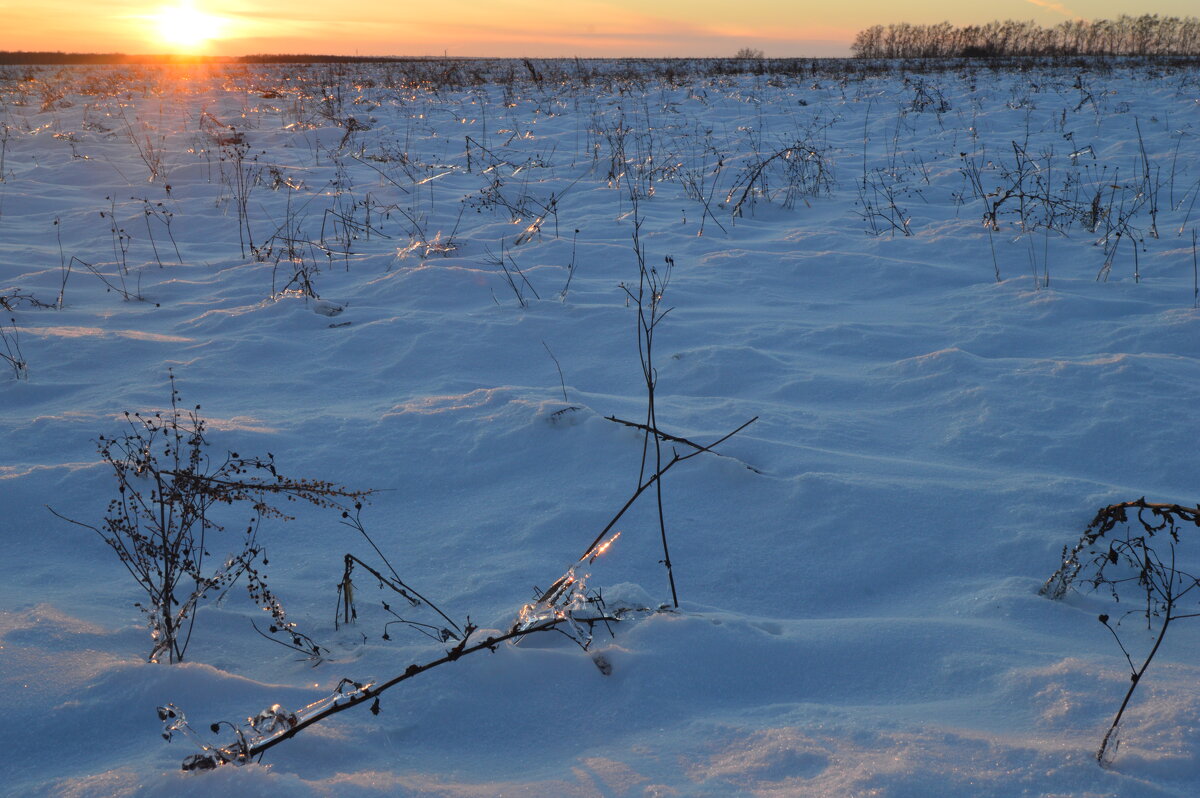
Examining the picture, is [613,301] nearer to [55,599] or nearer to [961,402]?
[961,402]

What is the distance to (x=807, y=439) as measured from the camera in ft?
8.77

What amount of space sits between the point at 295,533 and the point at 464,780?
3.75 feet

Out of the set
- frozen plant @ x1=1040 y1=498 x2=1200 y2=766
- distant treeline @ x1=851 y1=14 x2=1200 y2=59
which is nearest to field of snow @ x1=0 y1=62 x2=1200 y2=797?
frozen plant @ x1=1040 y1=498 x2=1200 y2=766

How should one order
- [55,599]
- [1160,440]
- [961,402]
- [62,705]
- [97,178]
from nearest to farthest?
[62,705], [55,599], [1160,440], [961,402], [97,178]

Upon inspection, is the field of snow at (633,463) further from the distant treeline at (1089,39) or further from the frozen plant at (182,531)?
the distant treeline at (1089,39)

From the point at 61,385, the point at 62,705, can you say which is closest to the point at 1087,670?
the point at 62,705

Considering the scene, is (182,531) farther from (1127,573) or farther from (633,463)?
(1127,573)

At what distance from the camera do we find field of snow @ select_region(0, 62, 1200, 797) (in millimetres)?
1421

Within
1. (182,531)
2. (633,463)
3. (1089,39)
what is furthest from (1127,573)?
(1089,39)

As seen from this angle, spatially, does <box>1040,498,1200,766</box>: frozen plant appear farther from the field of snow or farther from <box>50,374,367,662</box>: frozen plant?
<box>50,374,367,662</box>: frozen plant

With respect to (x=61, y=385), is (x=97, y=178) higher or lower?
higher

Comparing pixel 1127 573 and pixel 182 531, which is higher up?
pixel 182 531

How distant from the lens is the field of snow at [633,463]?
4.66 ft

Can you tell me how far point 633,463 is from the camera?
8.38 feet
